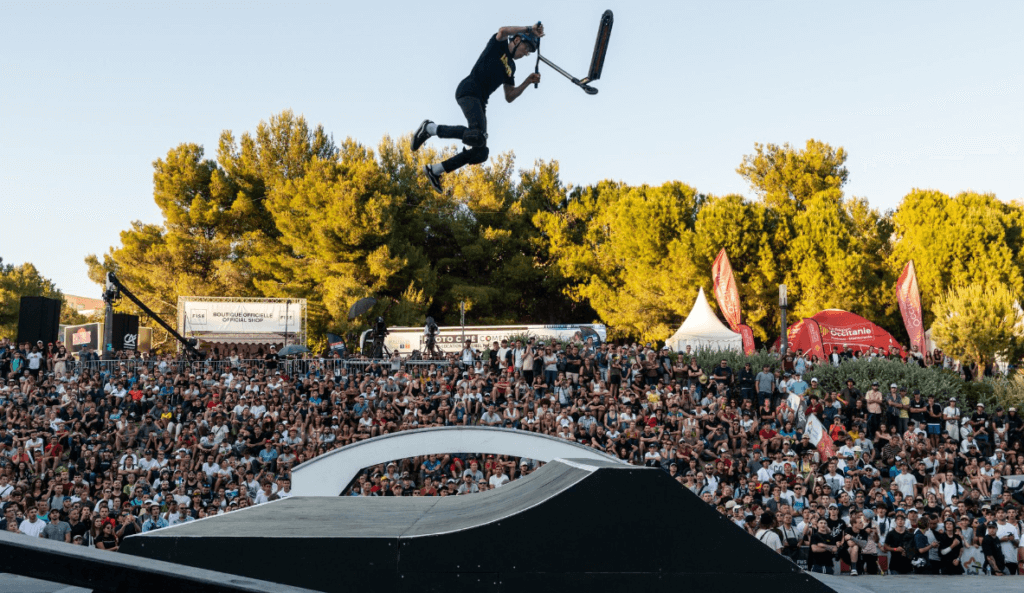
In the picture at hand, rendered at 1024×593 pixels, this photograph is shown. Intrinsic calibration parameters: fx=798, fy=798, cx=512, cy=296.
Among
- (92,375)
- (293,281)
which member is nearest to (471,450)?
(92,375)

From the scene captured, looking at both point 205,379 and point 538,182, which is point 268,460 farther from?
point 538,182

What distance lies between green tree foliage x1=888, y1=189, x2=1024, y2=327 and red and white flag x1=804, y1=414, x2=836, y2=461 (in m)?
23.2

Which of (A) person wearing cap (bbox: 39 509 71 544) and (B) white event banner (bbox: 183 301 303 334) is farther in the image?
(B) white event banner (bbox: 183 301 303 334)

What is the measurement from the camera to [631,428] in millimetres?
15602

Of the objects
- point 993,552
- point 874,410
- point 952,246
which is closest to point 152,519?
point 993,552

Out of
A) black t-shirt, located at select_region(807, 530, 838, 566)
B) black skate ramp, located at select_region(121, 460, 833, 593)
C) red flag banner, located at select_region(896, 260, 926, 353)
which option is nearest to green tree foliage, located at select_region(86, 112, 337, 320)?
red flag banner, located at select_region(896, 260, 926, 353)

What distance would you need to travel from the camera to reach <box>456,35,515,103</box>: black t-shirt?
6023 mm

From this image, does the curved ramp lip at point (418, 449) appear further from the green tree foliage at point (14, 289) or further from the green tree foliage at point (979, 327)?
the green tree foliage at point (14, 289)

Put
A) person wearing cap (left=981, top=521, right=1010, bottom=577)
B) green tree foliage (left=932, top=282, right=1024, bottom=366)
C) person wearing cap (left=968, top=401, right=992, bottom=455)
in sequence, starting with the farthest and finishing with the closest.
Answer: green tree foliage (left=932, top=282, right=1024, bottom=366) < person wearing cap (left=968, top=401, right=992, bottom=455) < person wearing cap (left=981, top=521, right=1010, bottom=577)

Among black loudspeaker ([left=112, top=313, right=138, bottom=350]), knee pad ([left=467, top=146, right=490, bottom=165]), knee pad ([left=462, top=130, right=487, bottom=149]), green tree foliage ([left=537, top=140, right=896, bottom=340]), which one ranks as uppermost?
green tree foliage ([left=537, top=140, right=896, bottom=340])

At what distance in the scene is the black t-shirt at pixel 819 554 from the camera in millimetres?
10383

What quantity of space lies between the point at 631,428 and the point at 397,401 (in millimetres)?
5167

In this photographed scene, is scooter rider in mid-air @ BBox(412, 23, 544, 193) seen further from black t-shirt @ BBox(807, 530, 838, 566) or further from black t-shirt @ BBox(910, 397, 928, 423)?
black t-shirt @ BBox(910, 397, 928, 423)

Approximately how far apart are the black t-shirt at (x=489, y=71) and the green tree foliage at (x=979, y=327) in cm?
2852
